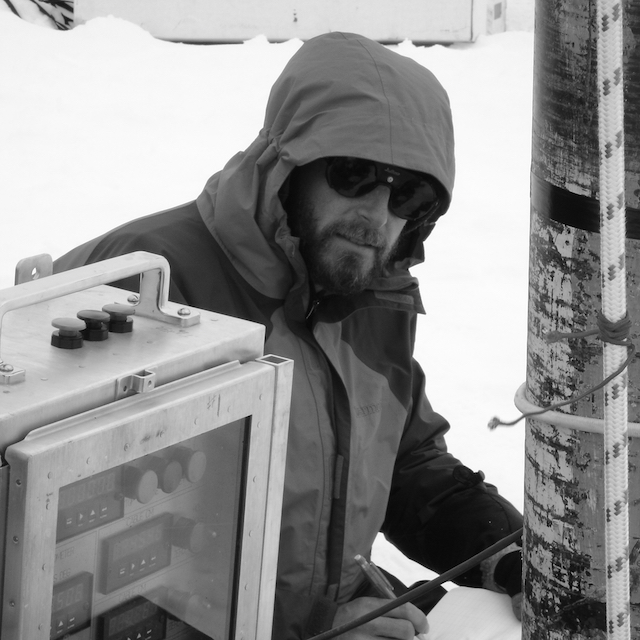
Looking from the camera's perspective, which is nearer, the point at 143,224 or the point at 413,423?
the point at 143,224

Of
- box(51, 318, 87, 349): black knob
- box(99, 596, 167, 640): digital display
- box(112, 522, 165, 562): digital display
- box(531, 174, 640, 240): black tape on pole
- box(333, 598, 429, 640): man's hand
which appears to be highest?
box(531, 174, 640, 240): black tape on pole

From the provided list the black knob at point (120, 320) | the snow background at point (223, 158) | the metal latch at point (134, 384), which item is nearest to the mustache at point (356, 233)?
the black knob at point (120, 320)

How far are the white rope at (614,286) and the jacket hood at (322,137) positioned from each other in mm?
835

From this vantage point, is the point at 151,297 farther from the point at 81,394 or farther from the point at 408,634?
the point at 408,634

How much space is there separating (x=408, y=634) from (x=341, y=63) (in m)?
0.94

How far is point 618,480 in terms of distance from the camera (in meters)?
0.80

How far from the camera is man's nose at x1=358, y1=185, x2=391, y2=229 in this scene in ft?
5.44

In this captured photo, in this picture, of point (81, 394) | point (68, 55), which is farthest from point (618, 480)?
point (68, 55)

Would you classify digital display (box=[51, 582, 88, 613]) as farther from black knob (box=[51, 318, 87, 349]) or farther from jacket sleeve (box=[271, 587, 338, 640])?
jacket sleeve (box=[271, 587, 338, 640])

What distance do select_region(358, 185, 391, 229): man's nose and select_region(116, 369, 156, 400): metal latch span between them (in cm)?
91

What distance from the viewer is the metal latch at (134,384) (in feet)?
2.63

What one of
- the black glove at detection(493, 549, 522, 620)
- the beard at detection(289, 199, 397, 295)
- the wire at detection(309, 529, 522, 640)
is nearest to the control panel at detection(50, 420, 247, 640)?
the wire at detection(309, 529, 522, 640)

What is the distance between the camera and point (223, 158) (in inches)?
261

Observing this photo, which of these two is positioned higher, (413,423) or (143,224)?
(143,224)
